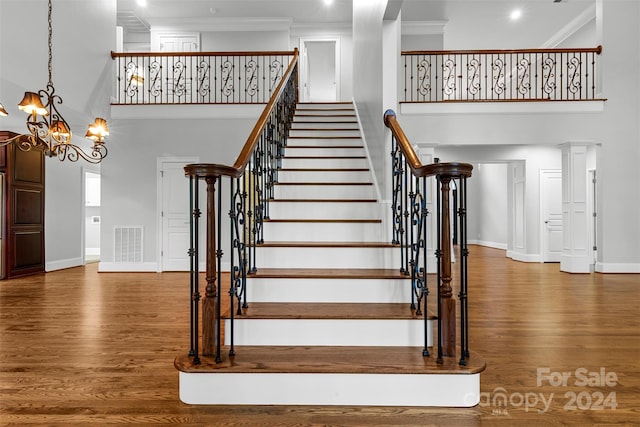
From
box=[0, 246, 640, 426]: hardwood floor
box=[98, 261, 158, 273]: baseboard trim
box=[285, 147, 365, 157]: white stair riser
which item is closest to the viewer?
box=[0, 246, 640, 426]: hardwood floor

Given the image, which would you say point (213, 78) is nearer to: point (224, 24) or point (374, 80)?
point (224, 24)

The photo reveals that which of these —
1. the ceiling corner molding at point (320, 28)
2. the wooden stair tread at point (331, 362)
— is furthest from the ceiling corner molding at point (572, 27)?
the wooden stair tread at point (331, 362)

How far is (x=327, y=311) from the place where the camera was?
2.41 meters

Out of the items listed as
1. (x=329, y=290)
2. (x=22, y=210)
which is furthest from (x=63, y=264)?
(x=329, y=290)

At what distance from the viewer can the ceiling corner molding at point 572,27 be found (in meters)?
8.11

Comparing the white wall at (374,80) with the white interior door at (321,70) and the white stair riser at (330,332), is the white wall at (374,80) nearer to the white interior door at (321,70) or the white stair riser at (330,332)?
the white stair riser at (330,332)

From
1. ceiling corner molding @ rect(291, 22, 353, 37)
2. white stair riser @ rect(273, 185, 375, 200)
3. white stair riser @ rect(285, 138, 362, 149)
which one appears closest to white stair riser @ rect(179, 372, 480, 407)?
white stair riser @ rect(273, 185, 375, 200)

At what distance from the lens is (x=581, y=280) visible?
5.93m

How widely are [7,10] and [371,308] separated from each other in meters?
6.81

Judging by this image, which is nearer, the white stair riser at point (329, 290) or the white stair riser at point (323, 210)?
the white stair riser at point (329, 290)

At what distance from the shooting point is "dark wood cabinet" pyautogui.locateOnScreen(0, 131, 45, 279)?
6.35 meters

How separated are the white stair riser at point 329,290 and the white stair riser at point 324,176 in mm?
1930

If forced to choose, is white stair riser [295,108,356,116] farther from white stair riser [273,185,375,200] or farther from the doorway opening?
the doorway opening

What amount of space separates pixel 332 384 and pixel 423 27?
9048mm
